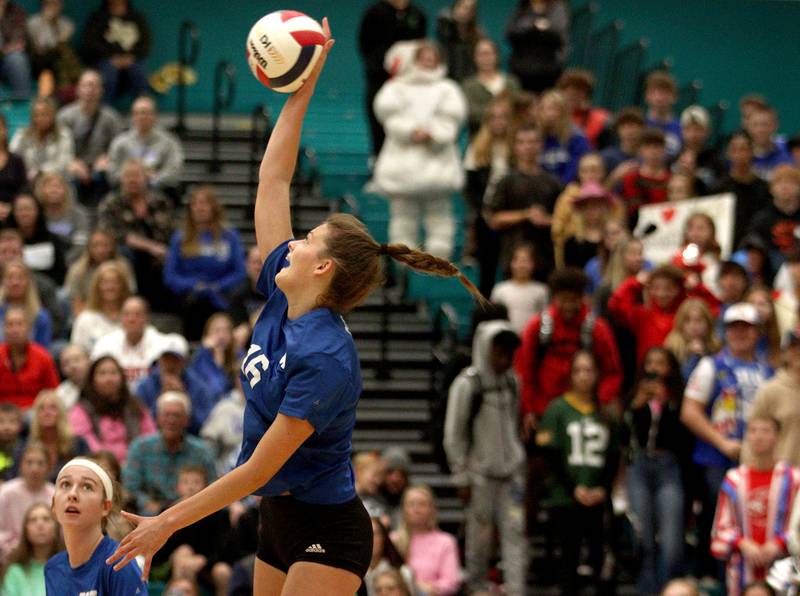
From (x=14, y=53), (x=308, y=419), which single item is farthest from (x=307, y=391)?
(x=14, y=53)

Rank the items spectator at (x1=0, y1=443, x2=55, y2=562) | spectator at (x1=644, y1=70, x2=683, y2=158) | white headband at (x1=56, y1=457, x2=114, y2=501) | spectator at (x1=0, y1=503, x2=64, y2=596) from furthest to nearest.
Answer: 1. spectator at (x1=644, y1=70, x2=683, y2=158)
2. spectator at (x1=0, y1=443, x2=55, y2=562)
3. spectator at (x1=0, y1=503, x2=64, y2=596)
4. white headband at (x1=56, y1=457, x2=114, y2=501)

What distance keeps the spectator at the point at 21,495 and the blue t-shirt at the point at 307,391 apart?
15.1 feet

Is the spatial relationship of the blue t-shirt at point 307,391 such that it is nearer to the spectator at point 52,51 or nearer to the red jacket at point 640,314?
the red jacket at point 640,314

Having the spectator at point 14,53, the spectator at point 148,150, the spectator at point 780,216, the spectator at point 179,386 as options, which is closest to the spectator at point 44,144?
the spectator at point 148,150

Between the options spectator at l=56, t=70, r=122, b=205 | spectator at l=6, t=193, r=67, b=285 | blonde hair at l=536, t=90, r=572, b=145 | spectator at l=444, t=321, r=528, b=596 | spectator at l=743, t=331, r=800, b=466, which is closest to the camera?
spectator at l=743, t=331, r=800, b=466

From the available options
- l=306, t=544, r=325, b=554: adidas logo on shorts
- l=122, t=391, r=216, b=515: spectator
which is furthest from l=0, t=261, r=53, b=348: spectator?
l=306, t=544, r=325, b=554: adidas logo on shorts

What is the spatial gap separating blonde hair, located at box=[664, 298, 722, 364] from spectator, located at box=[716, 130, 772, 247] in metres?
1.96

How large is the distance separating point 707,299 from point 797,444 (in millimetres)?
1807

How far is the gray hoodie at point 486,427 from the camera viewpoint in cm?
1091

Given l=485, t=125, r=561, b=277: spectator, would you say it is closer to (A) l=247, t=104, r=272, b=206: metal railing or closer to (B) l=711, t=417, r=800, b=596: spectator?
(B) l=711, t=417, r=800, b=596: spectator

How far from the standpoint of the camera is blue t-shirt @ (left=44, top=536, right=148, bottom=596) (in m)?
5.75

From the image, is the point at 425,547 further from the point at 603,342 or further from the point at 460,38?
the point at 460,38

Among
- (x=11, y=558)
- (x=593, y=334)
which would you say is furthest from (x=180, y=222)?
(x=11, y=558)

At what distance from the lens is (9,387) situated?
11.0m
